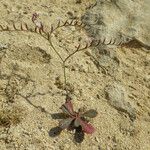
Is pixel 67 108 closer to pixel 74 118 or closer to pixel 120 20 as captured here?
pixel 74 118

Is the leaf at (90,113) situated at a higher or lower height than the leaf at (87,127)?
higher

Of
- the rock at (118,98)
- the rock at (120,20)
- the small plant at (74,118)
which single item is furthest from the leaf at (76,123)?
the rock at (120,20)

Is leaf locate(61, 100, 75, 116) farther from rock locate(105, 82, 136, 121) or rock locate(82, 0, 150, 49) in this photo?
rock locate(82, 0, 150, 49)

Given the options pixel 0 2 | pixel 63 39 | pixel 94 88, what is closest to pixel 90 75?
pixel 94 88

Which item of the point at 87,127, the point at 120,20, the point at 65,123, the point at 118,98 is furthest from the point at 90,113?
the point at 120,20

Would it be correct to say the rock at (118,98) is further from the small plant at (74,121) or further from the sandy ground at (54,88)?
the small plant at (74,121)

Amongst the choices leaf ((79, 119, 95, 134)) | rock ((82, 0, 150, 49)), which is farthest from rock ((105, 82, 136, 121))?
rock ((82, 0, 150, 49))

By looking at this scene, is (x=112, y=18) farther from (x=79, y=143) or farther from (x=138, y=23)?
(x=79, y=143)
